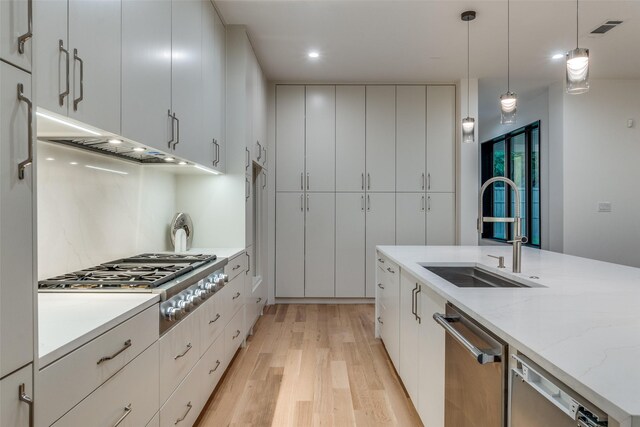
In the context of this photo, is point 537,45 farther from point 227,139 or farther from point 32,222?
point 32,222

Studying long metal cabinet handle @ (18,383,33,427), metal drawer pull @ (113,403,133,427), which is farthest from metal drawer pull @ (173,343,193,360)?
long metal cabinet handle @ (18,383,33,427)

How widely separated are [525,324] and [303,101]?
400cm

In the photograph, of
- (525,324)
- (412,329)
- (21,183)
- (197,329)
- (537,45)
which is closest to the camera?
(21,183)

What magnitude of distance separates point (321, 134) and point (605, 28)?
115 inches

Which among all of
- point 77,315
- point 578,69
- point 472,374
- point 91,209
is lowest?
point 472,374

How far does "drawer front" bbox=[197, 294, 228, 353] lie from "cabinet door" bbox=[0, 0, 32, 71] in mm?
1442

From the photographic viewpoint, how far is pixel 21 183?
762 millimetres

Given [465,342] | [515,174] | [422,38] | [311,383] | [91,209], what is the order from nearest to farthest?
[465,342] < [91,209] < [311,383] < [422,38] < [515,174]

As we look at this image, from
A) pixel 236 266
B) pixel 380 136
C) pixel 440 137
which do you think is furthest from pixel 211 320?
pixel 440 137

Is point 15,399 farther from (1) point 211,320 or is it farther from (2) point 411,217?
(2) point 411,217

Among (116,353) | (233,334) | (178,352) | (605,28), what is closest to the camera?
(116,353)

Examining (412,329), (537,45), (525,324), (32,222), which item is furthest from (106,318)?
(537,45)

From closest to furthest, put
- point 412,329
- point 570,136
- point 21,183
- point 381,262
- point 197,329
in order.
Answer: point 21,183 < point 197,329 < point 412,329 < point 381,262 < point 570,136

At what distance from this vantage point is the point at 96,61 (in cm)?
130
